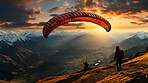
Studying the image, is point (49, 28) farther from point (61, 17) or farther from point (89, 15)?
point (89, 15)

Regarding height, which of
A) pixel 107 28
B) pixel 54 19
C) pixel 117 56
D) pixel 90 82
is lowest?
pixel 90 82

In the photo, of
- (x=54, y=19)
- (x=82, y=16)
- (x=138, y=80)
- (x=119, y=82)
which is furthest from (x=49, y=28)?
(x=138, y=80)

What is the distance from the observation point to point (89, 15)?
59.8 ft

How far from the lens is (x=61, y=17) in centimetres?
1627

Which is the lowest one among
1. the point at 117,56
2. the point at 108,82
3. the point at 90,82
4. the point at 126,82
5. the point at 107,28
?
the point at 90,82

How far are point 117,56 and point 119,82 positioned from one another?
182 inches

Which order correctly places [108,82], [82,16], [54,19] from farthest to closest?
[82,16], [54,19], [108,82]

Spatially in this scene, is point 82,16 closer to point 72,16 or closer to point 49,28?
point 72,16

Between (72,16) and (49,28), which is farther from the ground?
(72,16)

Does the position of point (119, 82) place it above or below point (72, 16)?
below

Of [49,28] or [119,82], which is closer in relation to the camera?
[119,82]

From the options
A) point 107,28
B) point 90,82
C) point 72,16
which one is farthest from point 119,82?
point 107,28

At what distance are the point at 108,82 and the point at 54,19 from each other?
13.4 m

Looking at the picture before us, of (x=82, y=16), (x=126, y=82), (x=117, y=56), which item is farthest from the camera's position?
(x=82, y=16)
